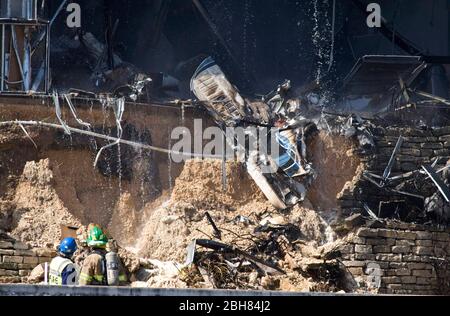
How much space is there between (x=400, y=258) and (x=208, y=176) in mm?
3010

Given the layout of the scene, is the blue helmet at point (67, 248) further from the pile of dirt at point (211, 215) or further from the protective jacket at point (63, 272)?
the pile of dirt at point (211, 215)

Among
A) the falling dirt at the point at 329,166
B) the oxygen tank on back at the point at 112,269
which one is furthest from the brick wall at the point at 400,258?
the oxygen tank on back at the point at 112,269

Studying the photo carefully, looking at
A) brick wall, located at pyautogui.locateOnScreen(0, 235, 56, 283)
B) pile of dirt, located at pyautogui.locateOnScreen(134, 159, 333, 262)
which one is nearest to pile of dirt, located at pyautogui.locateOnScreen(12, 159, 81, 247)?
brick wall, located at pyautogui.locateOnScreen(0, 235, 56, 283)

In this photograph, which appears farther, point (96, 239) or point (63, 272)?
point (96, 239)

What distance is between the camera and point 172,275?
59.1ft

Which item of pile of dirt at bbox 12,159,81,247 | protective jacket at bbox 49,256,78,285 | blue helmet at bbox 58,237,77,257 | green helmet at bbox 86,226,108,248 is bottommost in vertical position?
protective jacket at bbox 49,256,78,285

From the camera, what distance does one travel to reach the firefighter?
50.2 ft

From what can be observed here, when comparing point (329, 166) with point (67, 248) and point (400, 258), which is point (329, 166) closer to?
point (400, 258)

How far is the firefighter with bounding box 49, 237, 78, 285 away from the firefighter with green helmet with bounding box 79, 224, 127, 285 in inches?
7.4

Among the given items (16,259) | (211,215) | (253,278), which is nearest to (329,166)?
(211,215)

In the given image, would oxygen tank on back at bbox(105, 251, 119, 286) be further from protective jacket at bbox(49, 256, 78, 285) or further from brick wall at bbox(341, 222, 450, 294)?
brick wall at bbox(341, 222, 450, 294)

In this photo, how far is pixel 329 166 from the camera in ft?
67.7

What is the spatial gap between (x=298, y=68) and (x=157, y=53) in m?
2.66
